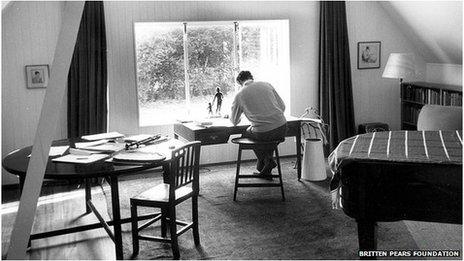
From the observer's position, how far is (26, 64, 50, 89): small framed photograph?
5805 mm

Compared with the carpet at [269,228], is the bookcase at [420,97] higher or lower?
higher

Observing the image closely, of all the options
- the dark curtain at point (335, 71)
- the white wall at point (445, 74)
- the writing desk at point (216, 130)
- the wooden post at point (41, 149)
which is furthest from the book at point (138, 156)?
the white wall at point (445, 74)

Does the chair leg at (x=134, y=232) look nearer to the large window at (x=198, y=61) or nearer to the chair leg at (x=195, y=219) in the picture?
the chair leg at (x=195, y=219)

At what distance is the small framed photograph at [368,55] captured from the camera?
7363 mm

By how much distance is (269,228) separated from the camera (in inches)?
167

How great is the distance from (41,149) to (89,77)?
5429 mm

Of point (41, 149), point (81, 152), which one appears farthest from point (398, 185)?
point (41, 149)

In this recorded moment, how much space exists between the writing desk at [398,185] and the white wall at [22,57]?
4115 mm

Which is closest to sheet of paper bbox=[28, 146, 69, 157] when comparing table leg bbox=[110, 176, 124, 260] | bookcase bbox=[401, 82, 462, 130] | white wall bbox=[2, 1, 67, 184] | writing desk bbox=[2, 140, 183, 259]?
writing desk bbox=[2, 140, 183, 259]

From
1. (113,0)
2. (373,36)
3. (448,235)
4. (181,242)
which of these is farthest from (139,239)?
(373,36)

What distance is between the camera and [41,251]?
3.90m

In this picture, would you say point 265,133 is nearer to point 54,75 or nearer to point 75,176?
point 75,176

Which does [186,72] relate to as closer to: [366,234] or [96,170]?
[96,170]

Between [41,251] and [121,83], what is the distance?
2.81 m
